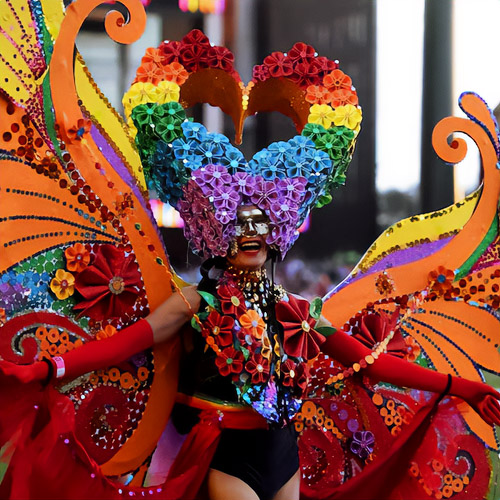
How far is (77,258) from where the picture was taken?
73.5 inches

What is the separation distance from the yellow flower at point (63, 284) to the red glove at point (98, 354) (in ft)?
0.48

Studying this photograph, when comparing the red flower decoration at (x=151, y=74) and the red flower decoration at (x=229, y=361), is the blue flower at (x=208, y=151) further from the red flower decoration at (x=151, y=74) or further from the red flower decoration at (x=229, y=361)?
the red flower decoration at (x=229, y=361)

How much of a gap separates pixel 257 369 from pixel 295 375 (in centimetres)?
13

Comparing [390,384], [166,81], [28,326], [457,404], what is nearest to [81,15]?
[166,81]

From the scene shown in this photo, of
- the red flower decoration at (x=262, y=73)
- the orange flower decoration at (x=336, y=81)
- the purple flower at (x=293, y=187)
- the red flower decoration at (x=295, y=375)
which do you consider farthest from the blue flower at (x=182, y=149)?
the red flower decoration at (x=295, y=375)

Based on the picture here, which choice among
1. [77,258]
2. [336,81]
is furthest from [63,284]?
[336,81]

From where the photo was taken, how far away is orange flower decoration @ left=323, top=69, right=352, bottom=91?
6.48ft

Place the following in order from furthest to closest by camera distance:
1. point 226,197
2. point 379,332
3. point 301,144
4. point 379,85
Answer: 1. point 379,85
2. point 379,332
3. point 301,144
4. point 226,197

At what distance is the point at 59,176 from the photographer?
1858 millimetres

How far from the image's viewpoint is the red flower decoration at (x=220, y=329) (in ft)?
5.83

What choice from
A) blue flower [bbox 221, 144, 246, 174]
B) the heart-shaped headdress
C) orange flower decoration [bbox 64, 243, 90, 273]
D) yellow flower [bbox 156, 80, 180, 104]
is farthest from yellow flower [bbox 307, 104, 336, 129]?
orange flower decoration [bbox 64, 243, 90, 273]

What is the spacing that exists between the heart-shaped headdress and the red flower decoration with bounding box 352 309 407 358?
373 millimetres

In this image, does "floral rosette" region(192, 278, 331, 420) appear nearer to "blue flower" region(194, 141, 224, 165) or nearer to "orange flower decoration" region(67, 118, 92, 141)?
"blue flower" region(194, 141, 224, 165)

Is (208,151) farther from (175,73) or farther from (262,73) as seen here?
(262,73)
